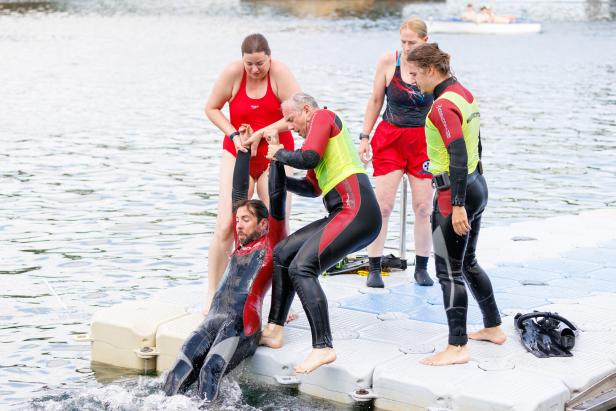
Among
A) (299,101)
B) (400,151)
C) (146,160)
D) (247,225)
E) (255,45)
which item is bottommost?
(146,160)

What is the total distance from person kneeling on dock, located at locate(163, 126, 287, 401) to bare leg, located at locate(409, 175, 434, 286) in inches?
62.2

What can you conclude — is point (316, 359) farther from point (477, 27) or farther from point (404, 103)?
point (477, 27)

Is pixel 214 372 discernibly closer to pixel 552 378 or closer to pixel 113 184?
pixel 552 378

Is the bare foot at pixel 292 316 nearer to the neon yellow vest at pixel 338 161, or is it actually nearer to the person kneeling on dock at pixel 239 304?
the person kneeling on dock at pixel 239 304

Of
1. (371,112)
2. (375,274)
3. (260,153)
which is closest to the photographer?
(260,153)

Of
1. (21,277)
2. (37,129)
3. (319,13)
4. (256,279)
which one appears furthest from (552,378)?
(319,13)

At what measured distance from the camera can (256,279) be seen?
7855mm

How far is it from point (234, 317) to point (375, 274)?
195 centimetres

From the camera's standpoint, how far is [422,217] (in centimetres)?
923

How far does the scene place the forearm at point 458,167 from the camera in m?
7.11

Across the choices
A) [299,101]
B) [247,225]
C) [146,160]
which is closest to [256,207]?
[247,225]

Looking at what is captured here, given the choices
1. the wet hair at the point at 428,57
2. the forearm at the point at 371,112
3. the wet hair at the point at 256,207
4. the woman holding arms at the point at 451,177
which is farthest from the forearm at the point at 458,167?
the forearm at the point at 371,112

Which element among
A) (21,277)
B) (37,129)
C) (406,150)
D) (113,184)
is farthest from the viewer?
(37,129)

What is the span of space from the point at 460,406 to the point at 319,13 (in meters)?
76.8
